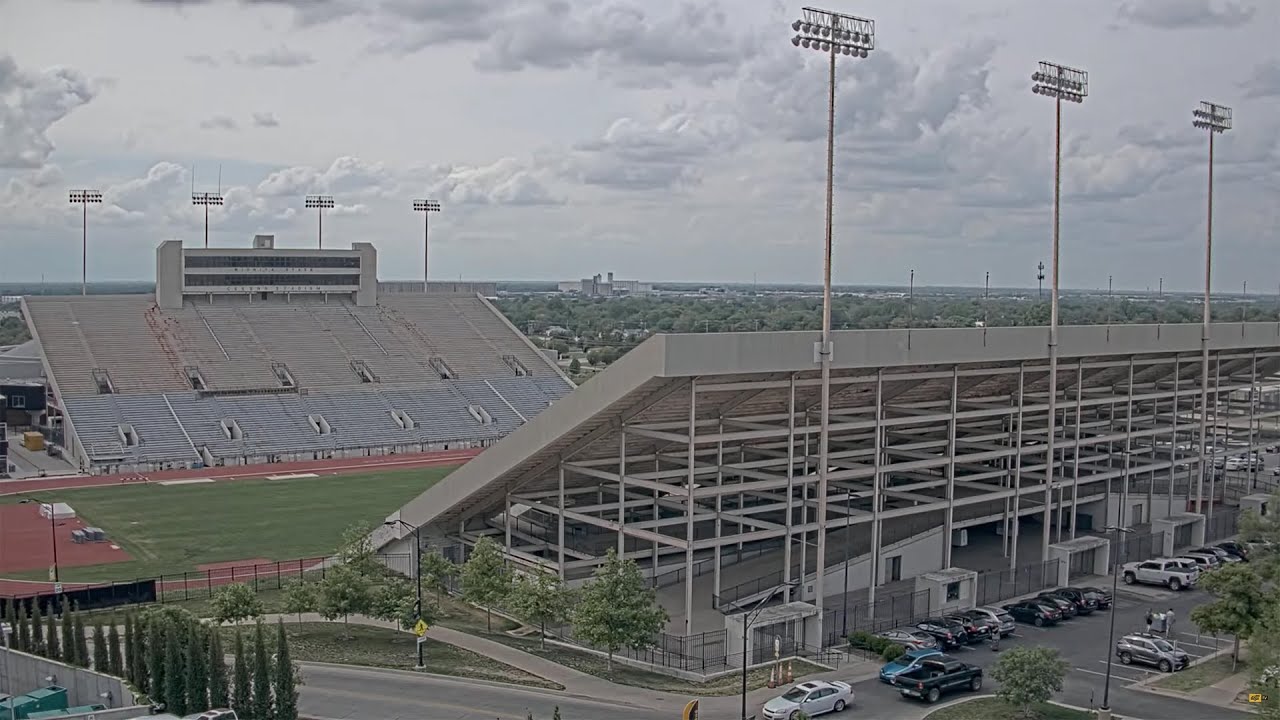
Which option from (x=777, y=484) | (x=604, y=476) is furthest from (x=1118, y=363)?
(x=604, y=476)

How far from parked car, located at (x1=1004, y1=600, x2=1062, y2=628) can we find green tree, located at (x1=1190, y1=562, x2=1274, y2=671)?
552 centimetres

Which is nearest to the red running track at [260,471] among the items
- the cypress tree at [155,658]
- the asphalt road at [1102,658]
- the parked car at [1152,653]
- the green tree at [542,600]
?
the green tree at [542,600]

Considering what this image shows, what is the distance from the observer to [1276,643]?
3441cm

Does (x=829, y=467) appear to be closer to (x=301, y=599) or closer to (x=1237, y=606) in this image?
(x=1237, y=606)

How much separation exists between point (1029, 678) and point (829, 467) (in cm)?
2000

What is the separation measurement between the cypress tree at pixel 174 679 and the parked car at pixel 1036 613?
29.0 meters

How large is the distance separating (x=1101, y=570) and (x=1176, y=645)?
1164 cm

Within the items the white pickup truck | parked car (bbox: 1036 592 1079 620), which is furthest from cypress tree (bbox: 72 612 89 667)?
the white pickup truck

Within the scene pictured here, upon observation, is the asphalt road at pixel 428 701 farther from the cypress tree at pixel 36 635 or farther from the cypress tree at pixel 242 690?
the cypress tree at pixel 36 635

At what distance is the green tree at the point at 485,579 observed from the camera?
44.9 m

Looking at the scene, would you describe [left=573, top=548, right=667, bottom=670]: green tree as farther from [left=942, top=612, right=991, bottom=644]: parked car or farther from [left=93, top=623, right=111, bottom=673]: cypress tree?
[left=93, top=623, right=111, bottom=673]: cypress tree

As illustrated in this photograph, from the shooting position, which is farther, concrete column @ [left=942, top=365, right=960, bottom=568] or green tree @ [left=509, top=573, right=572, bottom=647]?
concrete column @ [left=942, top=365, right=960, bottom=568]

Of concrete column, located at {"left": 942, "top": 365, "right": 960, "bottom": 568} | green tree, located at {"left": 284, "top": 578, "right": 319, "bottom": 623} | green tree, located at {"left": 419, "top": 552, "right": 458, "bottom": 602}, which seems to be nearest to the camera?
green tree, located at {"left": 284, "top": 578, "right": 319, "bottom": 623}

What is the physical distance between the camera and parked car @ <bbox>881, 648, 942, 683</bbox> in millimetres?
37875
